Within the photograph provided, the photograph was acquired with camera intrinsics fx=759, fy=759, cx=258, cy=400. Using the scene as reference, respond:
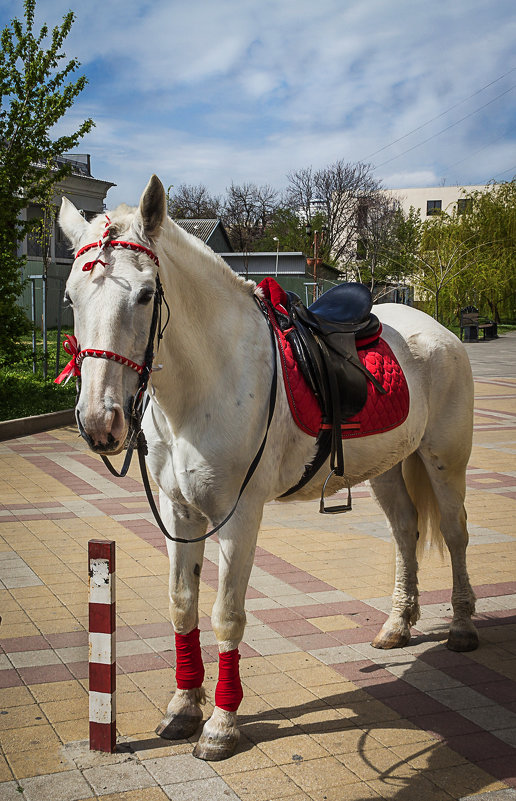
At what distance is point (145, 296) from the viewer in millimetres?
2781

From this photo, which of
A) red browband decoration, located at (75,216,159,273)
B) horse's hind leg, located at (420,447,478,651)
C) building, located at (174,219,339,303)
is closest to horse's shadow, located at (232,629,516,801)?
horse's hind leg, located at (420,447,478,651)

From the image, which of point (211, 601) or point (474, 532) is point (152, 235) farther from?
point (474, 532)

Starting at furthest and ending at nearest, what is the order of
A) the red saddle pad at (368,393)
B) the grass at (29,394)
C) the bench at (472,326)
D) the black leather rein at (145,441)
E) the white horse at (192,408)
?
the bench at (472,326)
the grass at (29,394)
the red saddle pad at (368,393)
the black leather rein at (145,441)
the white horse at (192,408)

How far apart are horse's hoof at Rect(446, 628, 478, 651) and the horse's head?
9.33 ft

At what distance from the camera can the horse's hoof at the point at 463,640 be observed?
4.56 metres

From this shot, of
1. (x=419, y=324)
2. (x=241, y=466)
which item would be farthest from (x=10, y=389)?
(x=241, y=466)

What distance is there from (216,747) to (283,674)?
3.08ft

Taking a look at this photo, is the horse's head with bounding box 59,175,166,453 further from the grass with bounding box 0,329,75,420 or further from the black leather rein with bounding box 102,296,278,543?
the grass with bounding box 0,329,75,420

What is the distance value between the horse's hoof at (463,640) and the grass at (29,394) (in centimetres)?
876

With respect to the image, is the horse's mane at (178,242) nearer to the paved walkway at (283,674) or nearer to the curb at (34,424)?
the paved walkway at (283,674)

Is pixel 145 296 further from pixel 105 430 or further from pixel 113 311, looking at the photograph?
pixel 105 430

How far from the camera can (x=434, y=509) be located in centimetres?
487

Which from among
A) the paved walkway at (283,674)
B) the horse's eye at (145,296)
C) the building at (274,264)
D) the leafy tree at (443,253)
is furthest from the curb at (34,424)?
→ the leafy tree at (443,253)

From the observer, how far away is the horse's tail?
4.86 metres
